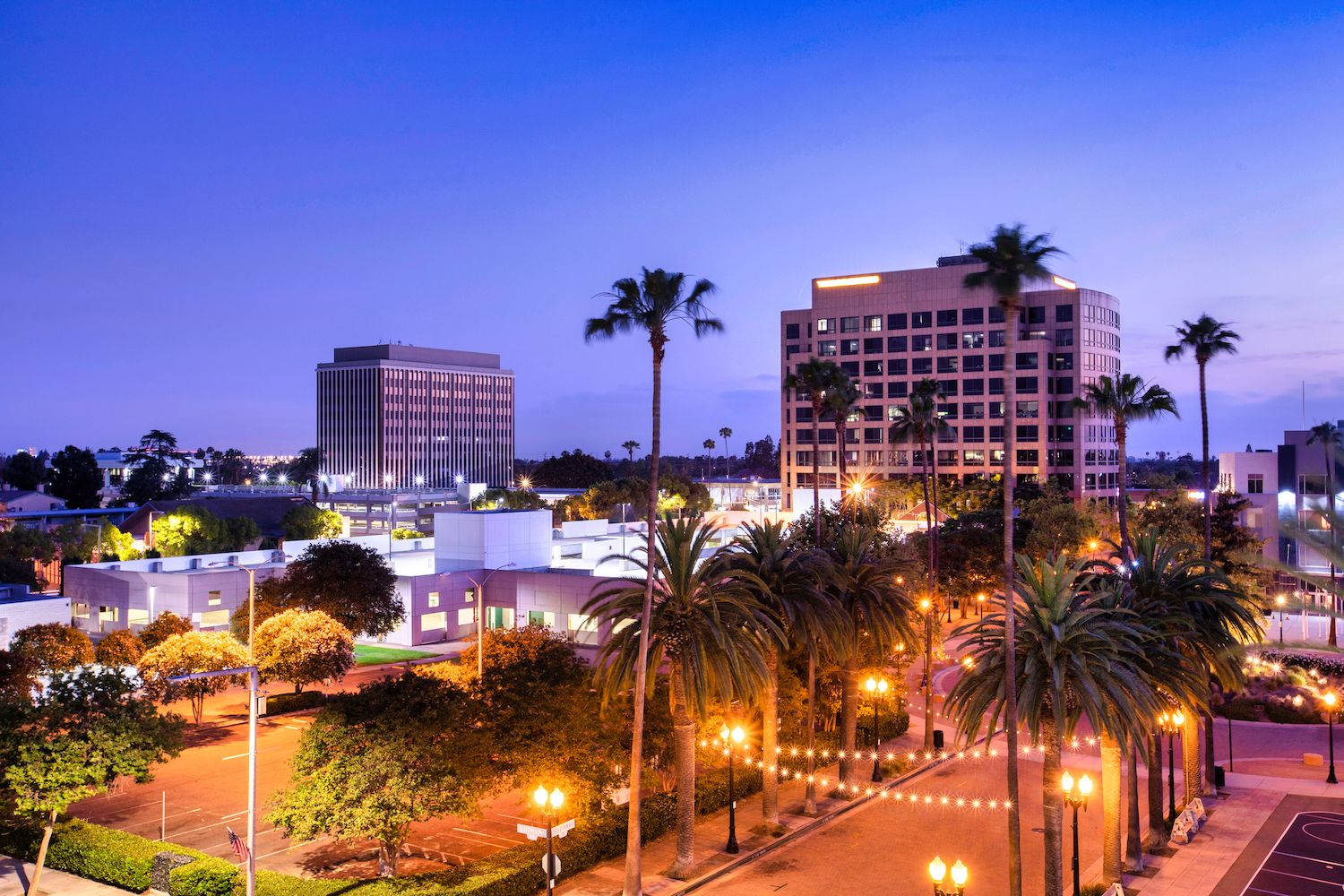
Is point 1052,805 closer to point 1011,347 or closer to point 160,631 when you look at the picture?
point 1011,347

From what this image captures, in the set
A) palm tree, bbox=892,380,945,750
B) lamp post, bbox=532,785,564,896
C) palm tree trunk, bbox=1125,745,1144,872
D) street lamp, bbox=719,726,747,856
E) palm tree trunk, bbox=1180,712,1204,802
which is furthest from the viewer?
palm tree, bbox=892,380,945,750

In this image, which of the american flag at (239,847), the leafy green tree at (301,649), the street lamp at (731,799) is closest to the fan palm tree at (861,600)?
the street lamp at (731,799)

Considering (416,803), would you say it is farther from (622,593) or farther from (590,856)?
(622,593)

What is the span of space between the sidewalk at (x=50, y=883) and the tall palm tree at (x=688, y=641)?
14.6 m

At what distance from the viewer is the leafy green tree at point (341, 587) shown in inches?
2371

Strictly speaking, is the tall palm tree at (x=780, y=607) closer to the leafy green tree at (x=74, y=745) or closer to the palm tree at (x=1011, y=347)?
the palm tree at (x=1011, y=347)

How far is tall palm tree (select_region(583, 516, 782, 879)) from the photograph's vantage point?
25.8 m

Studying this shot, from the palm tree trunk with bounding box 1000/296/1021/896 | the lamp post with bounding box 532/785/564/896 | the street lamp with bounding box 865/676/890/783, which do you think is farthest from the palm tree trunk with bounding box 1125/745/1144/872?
the lamp post with bounding box 532/785/564/896

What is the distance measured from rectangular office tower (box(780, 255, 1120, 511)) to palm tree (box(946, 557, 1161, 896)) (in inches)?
3672

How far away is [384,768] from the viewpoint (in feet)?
83.6

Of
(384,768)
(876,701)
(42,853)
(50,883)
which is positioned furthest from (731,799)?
(50,883)

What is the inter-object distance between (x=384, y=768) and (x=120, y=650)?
3159 centimetres

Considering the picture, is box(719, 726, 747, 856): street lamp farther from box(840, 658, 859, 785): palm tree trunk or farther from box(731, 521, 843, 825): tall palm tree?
box(840, 658, 859, 785): palm tree trunk

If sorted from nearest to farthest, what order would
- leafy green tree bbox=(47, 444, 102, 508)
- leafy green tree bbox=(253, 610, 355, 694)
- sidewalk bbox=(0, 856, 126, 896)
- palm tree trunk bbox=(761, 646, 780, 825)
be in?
sidewalk bbox=(0, 856, 126, 896), palm tree trunk bbox=(761, 646, 780, 825), leafy green tree bbox=(253, 610, 355, 694), leafy green tree bbox=(47, 444, 102, 508)
